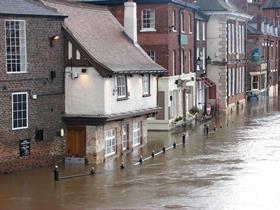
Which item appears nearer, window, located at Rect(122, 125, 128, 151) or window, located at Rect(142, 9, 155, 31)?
window, located at Rect(122, 125, 128, 151)

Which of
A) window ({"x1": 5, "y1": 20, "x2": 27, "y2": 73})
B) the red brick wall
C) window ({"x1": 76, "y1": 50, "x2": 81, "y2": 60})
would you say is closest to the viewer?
window ({"x1": 5, "y1": 20, "x2": 27, "y2": 73})

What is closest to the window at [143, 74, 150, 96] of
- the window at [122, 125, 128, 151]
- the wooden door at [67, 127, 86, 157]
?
the window at [122, 125, 128, 151]

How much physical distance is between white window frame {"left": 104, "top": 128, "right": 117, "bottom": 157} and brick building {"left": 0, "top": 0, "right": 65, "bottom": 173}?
253 centimetres

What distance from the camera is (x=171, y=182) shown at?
93.7 feet

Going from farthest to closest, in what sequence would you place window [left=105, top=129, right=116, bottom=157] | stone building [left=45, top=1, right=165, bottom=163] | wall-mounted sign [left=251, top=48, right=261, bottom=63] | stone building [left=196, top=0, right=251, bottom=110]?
1. wall-mounted sign [left=251, top=48, right=261, bottom=63]
2. stone building [left=196, top=0, right=251, bottom=110]
3. window [left=105, top=129, right=116, bottom=157]
4. stone building [left=45, top=1, right=165, bottom=163]

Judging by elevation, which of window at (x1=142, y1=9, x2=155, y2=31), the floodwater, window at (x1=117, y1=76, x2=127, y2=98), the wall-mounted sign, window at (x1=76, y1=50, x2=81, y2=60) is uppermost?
window at (x1=142, y1=9, x2=155, y2=31)

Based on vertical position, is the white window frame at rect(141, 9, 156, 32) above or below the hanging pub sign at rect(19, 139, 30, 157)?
above

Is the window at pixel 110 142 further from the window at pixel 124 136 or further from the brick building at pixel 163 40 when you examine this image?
the brick building at pixel 163 40

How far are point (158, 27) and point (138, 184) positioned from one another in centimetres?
2281

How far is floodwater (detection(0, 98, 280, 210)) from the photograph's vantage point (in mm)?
24438

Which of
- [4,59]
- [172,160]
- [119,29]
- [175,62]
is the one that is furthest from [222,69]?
[4,59]

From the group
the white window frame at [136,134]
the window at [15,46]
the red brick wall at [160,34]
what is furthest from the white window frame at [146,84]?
the red brick wall at [160,34]

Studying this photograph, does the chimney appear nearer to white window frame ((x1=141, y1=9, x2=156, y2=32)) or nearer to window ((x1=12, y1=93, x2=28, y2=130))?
white window frame ((x1=141, y1=9, x2=156, y2=32))

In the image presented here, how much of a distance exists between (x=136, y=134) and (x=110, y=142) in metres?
4.26
